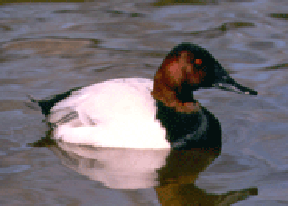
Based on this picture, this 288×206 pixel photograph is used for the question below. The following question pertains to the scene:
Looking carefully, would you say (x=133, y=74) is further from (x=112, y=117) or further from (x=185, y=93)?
(x=112, y=117)

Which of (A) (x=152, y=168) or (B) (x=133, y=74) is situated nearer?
(A) (x=152, y=168)

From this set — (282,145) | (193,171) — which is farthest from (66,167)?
(282,145)

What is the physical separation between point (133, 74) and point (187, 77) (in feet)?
5.98

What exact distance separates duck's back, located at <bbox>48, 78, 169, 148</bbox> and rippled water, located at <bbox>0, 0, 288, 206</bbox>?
17cm

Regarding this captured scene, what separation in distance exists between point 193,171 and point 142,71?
230 centimetres

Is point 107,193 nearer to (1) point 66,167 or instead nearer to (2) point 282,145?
(1) point 66,167

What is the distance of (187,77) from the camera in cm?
436

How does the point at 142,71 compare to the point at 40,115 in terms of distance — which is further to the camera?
the point at 142,71

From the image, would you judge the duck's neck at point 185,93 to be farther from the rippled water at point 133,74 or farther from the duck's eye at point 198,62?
the rippled water at point 133,74

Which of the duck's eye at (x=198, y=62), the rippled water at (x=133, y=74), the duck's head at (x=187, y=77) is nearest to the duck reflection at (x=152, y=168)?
the rippled water at (x=133, y=74)

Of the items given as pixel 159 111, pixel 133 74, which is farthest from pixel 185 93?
pixel 133 74

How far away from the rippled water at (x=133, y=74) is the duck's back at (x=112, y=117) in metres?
0.17

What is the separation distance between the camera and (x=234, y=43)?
22.6 ft

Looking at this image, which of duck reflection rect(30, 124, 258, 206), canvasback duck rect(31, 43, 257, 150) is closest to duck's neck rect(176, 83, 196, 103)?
canvasback duck rect(31, 43, 257, 150)
